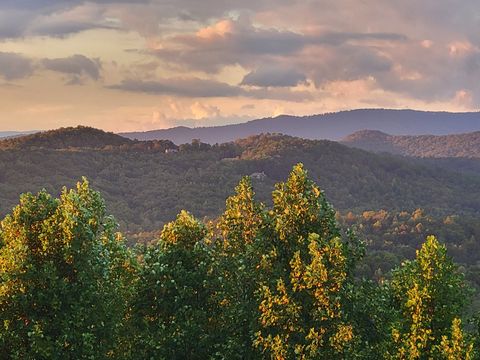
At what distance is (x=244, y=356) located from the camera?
28.5m

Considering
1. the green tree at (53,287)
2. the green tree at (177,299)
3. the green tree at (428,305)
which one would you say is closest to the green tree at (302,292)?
the green tree at (177,299)

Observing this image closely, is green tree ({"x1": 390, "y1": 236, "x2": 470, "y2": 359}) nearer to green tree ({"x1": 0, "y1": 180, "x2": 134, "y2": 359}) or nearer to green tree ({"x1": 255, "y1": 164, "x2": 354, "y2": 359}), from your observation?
green tree ({"x1": 255, "y1": 164, "x2": 354, "y2": 359})

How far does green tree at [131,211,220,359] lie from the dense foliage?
6 cm

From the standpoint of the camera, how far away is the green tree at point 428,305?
2831 cm

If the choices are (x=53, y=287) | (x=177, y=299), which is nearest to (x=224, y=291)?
(x=177, y=299)

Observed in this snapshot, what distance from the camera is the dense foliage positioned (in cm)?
2575

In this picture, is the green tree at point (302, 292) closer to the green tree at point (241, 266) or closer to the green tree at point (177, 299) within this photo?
the green tree at point (241, 266)

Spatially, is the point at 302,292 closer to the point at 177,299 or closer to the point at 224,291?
the point at 224,291

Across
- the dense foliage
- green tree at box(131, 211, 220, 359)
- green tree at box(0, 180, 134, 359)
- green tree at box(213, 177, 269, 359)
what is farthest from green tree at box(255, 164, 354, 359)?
green tree at box(0, 180, 134, 359)

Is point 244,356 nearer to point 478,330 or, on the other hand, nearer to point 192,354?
point 192,354

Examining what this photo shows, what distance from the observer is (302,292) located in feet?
90.5

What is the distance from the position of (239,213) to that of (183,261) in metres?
3.99

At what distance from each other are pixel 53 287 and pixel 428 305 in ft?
57.4

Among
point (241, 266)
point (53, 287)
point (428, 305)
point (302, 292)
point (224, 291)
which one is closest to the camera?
point (53, 287)
